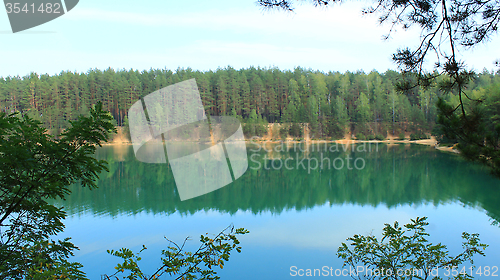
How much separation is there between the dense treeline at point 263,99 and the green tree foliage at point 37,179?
41803 mm

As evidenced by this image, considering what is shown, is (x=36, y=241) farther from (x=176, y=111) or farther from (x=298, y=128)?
(x=298, y=128)

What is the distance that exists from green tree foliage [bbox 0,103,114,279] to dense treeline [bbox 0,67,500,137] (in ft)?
137

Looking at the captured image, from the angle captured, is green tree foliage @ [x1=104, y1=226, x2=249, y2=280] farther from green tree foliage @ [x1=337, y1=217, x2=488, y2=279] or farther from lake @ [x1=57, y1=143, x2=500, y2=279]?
lake @ [x1=57, y1=143, x2=500, y2=279]

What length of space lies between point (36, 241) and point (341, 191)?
12130 mm

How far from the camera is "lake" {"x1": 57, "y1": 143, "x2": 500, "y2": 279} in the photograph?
20.4 ft

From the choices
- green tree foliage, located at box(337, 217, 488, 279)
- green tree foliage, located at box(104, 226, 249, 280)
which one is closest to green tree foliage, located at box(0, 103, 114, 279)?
green tree foliage, located at box(104, 226, 249, 280)

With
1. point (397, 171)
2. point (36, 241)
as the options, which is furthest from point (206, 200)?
point (397, 171)

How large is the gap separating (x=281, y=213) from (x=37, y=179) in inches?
325

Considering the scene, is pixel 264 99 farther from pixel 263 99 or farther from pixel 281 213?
pixel 281 213

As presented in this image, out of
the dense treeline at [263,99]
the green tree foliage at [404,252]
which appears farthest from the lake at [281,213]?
the dense treeline at [263,99]

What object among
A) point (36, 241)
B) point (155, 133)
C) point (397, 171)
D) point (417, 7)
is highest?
point (417, 7)

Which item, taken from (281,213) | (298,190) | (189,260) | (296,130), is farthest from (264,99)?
(189,260)

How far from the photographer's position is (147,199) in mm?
11617

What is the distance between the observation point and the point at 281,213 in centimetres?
970
